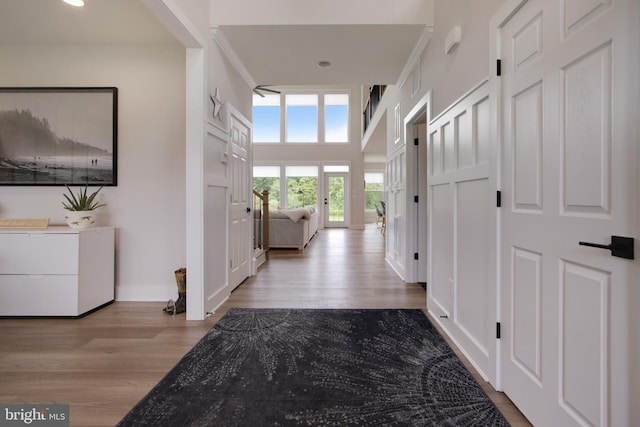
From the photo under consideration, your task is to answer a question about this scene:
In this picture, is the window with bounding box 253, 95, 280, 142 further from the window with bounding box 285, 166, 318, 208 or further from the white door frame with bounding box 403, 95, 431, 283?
the white door frame with bounding box 403, 95, 431, 283

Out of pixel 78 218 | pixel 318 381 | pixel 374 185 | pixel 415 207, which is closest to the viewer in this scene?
pixel 318 381

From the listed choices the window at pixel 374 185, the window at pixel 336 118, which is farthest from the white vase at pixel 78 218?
the window at pixel 374 185

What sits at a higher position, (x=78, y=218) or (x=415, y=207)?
(x=415, y=207)

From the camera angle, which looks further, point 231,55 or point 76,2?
point 231,55

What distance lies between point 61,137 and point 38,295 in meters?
1.54

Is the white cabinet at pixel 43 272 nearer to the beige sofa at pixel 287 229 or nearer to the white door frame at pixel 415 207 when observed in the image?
the white door frame at pixel 415 207

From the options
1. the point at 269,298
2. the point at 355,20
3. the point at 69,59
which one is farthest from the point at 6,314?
the point at 355,20

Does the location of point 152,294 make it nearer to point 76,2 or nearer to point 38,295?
point 38,295

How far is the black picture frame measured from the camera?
10.1 feet

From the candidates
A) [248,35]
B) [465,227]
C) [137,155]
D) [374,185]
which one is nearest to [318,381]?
[465,227]

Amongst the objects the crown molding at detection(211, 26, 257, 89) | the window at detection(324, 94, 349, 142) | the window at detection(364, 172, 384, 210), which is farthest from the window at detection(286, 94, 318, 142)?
the crown molding at detection(211, 26, 257, 89)

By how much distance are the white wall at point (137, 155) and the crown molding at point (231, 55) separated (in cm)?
43

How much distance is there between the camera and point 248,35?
292cm

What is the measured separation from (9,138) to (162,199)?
5.29 ft
